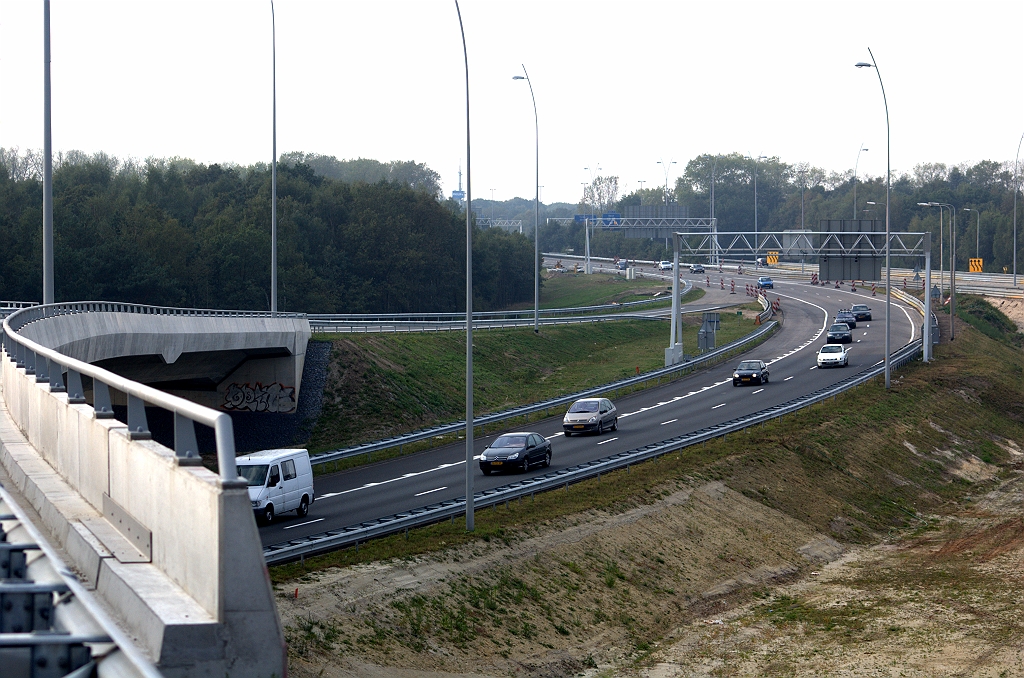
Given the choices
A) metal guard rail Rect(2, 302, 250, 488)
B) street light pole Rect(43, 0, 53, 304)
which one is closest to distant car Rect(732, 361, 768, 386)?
street light pole Rect(43, 0, 53, 304)

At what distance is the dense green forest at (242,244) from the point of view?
69000 mm

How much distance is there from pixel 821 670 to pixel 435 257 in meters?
83.1

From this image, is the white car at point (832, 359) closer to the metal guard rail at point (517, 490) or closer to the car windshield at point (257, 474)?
the metal guard rail at point (517, 490)

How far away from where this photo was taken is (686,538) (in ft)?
103

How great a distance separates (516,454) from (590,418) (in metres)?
8.58

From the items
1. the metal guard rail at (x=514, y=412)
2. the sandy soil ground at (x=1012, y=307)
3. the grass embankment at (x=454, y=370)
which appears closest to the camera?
the metal guard rail at (x=514, y=412)

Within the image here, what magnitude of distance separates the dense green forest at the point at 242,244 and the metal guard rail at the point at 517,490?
40915 millimetres

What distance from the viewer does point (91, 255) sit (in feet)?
219

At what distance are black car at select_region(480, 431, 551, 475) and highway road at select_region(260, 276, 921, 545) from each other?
0.38m

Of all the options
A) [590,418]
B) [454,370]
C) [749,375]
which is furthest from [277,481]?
[749,375]

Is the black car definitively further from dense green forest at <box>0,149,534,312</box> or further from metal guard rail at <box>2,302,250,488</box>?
dense green forest at <box>0,149,534,312</box>

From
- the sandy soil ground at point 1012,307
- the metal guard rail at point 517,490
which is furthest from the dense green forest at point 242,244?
the sandy soil ground at point 1012,307

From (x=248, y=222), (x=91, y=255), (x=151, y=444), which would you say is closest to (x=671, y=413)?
(x=91, y=255)

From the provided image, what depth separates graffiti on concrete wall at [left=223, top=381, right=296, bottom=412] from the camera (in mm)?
49719
